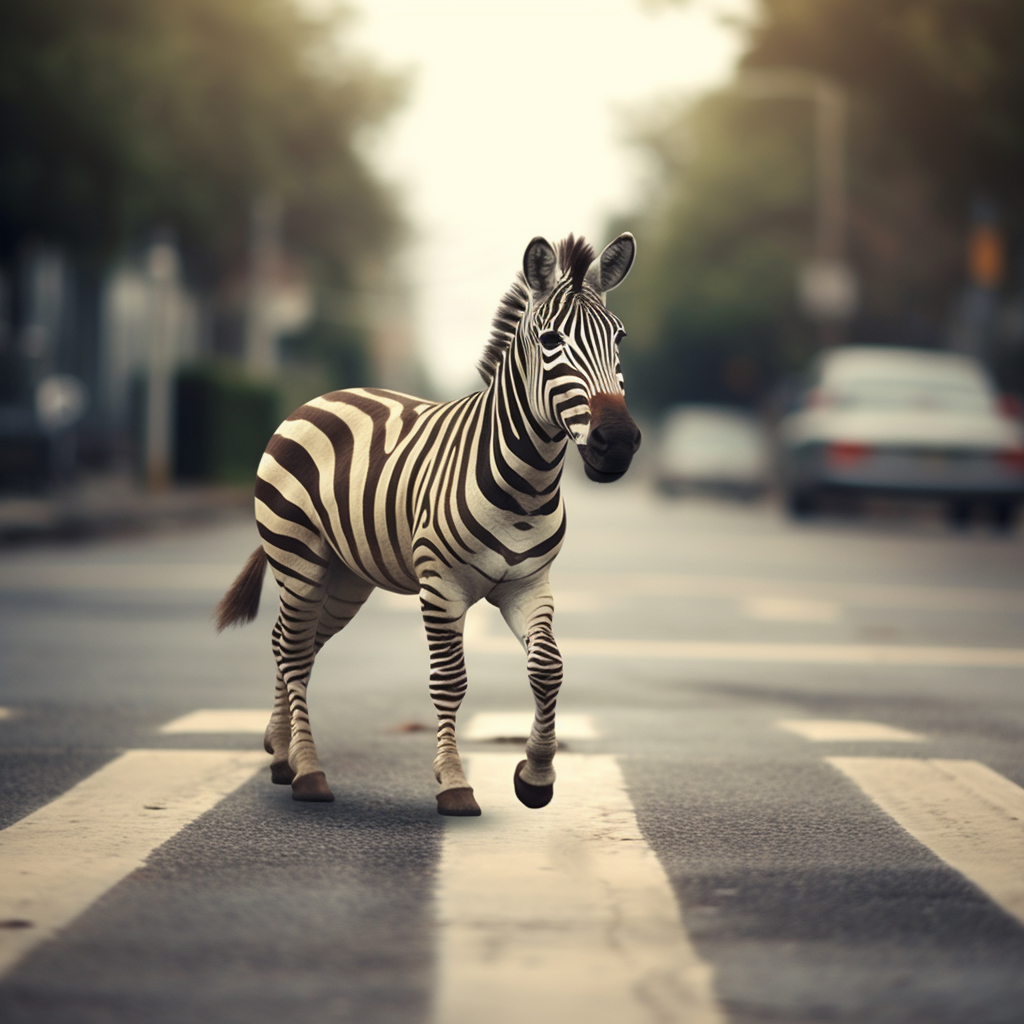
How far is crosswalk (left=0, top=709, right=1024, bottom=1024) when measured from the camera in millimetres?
4176

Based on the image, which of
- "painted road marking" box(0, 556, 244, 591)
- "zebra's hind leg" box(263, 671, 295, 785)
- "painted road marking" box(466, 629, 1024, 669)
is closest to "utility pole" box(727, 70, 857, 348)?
"painted road marking" box(0, 556, 244, 591)

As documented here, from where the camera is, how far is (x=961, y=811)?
6305 millimetres

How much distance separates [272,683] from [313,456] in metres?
3.10

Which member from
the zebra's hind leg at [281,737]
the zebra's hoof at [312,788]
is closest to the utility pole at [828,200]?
the zebra's hind leg at [281,737]

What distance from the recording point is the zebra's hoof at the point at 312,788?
20.7 feet

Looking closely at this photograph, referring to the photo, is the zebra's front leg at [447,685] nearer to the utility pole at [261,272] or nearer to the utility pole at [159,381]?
the utility pole at [159,381]

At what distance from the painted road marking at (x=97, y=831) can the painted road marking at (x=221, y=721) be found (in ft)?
2.09

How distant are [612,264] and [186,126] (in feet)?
90.7

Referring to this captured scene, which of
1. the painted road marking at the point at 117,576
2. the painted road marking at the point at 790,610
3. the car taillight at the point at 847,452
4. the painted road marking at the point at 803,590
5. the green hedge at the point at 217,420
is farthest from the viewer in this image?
the green hedge at the point at 217,420

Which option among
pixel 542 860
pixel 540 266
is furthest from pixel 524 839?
pixel 540 266

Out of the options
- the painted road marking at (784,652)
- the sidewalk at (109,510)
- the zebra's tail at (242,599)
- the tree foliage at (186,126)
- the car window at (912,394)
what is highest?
the tree foliage at (186,126)

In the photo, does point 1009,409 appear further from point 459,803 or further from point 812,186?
point 812,186

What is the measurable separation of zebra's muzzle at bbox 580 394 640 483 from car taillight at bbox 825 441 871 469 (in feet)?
58.2

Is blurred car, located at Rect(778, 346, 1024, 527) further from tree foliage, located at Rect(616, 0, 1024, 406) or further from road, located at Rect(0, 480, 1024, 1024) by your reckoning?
road, located at Rect(0, 480, 1024, 1024)
